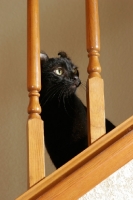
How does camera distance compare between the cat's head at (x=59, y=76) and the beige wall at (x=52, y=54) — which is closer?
the cat's head at (x=59, y=76)

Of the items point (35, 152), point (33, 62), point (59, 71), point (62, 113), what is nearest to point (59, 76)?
point (59, 71)

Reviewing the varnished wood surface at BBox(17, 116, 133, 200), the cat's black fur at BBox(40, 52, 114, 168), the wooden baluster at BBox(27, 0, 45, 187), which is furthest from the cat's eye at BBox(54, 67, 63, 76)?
the varnished wood surface at BBox(17, 116, 133, 200)

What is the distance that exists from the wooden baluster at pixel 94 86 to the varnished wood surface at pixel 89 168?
4cm

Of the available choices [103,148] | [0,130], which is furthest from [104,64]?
[103,148]

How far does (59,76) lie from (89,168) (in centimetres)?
59

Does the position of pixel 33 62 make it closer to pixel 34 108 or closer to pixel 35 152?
pixel 34 108

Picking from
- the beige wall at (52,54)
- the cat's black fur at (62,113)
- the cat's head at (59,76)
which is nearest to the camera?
the cat's black fur at (62,113)

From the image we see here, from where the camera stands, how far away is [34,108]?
31.6 inches

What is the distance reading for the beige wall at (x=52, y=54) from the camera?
1.60 meters

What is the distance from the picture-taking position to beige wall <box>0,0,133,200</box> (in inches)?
62.8

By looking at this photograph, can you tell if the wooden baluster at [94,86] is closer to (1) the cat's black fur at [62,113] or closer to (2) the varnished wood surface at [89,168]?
(2) the varnished wood surface at [89,168]

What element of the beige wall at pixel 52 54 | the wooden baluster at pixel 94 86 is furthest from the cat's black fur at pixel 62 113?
the beige wall at pixel 52 54

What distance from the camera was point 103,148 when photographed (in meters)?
0.74

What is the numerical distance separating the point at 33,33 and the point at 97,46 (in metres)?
0.19
